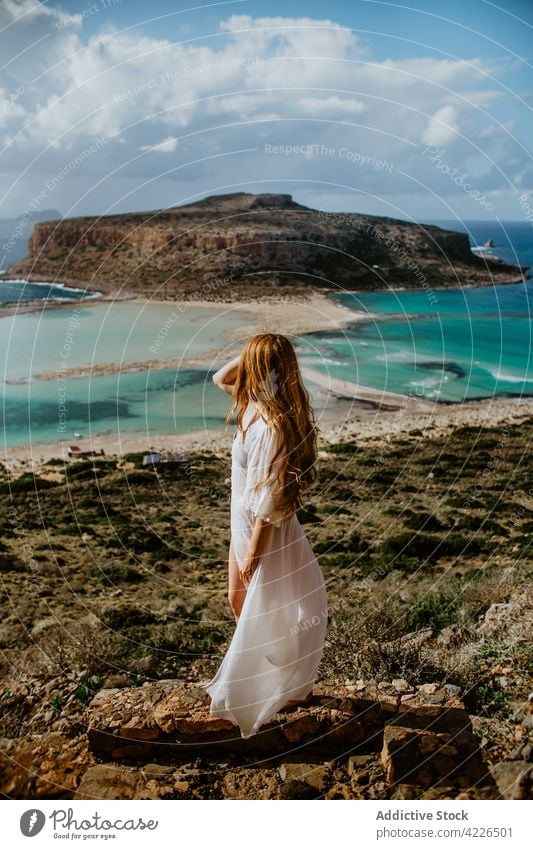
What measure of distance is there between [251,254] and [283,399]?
60240mm

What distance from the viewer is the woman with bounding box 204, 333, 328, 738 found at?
4547 mm

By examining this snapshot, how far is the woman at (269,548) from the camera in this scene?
179 inches

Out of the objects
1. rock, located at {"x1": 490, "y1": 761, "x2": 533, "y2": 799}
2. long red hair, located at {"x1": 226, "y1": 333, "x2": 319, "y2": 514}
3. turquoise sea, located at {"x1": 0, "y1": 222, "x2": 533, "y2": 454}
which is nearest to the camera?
long red hair, located at {"x1": 226, "y1": 333, "x2": 319, "y2": 514}

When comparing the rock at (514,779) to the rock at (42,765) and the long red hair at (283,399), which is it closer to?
the long red hair at (283,399)

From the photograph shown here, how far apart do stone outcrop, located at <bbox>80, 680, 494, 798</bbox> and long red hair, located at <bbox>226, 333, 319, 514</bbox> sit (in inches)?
75.2

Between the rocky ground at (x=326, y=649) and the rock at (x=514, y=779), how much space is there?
0.01 metres

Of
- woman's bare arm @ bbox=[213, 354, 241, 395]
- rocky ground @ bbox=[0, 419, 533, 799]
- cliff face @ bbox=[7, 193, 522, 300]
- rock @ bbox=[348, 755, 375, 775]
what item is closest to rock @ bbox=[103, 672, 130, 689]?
rocky ground @ bbox=[0, 419, 533, 799]

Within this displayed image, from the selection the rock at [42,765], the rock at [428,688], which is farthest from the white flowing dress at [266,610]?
the rock at [428,688]

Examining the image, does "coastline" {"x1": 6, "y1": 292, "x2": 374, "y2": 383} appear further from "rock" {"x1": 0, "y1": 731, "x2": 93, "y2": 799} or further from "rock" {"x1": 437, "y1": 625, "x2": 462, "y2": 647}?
"rock" {"x1": 0, "y1": 731, "x2": 93, "y2": 799}

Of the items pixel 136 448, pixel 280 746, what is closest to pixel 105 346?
pixel 136 448

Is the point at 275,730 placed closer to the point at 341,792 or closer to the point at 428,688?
the point at 341,792

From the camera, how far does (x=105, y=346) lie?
5284cm

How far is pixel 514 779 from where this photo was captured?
489 centimetres

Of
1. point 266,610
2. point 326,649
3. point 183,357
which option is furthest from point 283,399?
point 183,357
